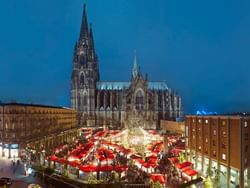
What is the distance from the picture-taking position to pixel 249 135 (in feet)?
137

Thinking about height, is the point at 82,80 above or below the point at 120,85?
above

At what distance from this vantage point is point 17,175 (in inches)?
1677

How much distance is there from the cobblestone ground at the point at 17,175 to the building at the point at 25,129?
1090 centimetres

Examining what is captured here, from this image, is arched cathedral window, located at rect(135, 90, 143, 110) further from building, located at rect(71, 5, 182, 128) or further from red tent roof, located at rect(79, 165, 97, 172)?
red tent roof, located at rect(79, 165, 97, 172)

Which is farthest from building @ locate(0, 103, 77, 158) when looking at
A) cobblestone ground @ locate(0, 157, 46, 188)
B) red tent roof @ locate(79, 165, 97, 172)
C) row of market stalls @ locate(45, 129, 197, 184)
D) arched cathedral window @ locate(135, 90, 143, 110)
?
arched cathedral window @ locate(135, 90, 143, 110)

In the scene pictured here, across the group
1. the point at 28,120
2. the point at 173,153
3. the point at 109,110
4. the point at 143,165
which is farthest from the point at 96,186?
the point at 109,110

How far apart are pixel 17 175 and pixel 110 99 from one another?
90.7 metres

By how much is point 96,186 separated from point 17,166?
18273mm

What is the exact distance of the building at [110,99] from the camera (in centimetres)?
13050

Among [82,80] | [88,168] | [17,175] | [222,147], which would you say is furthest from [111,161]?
[82,80]

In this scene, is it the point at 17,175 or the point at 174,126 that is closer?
the point at 17,175

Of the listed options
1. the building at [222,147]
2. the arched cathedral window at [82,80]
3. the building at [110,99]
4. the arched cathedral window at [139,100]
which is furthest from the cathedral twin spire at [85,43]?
the building at [222,147]

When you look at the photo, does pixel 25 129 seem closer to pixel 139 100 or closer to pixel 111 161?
pixel 111 161

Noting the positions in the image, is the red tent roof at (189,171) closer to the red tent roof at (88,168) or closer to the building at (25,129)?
the red tent roof at (88,168)
